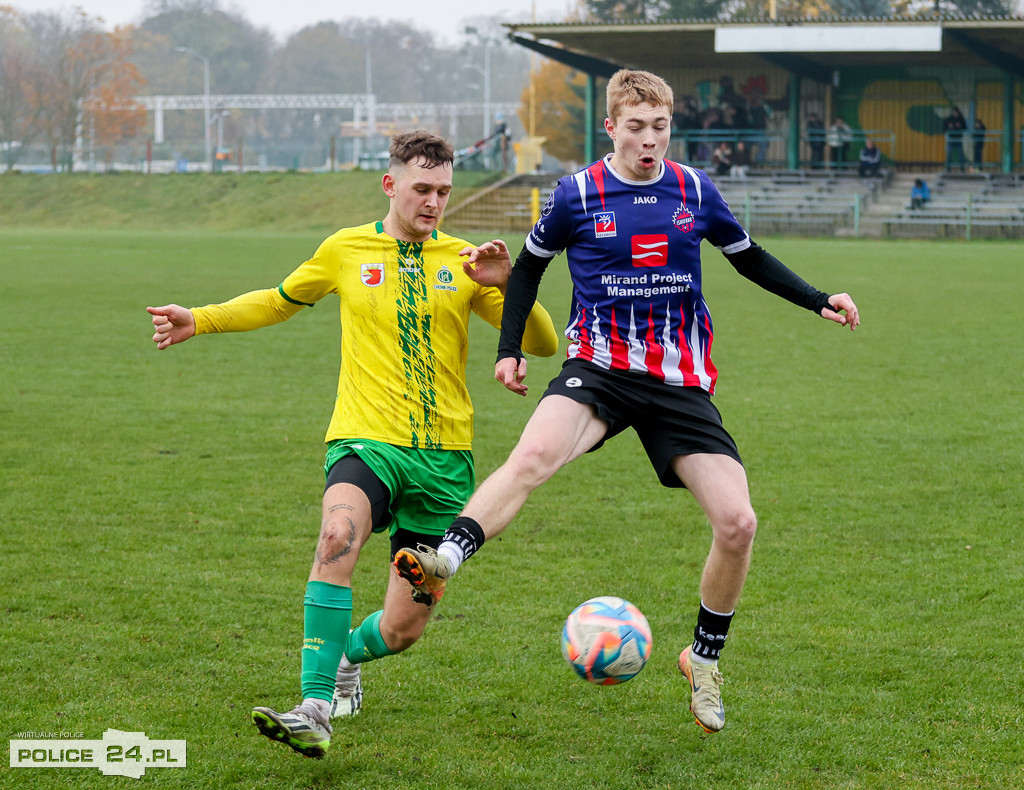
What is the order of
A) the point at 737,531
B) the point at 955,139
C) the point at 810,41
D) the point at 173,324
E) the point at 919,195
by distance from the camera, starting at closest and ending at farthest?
the point at 737,531 → the point at 173,324 → the point at 919,195 → the point at 810,41 → the point at 955,139

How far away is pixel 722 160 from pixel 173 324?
1502 inches

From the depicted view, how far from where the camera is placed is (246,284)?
20203mm

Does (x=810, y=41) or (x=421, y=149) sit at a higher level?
(x=810, y=41)

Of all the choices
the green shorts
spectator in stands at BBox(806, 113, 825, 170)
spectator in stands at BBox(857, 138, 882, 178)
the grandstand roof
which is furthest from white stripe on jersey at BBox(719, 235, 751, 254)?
spectator in stands at BBox(806, 113, 825, 170)

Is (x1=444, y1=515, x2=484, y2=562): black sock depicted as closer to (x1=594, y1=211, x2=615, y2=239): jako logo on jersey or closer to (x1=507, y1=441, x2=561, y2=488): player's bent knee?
(x1=507, y1=441, x2=561, y2=488): player's bent knee

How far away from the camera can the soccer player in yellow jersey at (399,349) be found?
4.26 m

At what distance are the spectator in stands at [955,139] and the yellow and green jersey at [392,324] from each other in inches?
1538

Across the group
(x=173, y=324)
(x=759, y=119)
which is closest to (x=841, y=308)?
(x=173, y=324)

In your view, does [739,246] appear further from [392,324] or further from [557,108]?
[557,108]

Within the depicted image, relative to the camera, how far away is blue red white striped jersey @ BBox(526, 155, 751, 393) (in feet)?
14.5

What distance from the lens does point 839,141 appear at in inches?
1585

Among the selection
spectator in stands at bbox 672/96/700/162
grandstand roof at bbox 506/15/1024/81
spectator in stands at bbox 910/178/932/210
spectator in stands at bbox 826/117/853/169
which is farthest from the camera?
spectator in stands at bbox 672/96/700/162

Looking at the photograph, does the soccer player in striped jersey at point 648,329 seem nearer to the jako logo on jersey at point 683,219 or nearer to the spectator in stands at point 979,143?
the jako logo on jersey at point 683,219

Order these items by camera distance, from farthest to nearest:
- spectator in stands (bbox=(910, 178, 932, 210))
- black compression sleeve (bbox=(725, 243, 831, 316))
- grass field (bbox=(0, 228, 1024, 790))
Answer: spectator in stands (bbox=(910, 178, 932, 210))
black compression sleeve (bbox=(725, 243, 831, 316))
grass field (bbox=(0, 228, 1024, 790))
